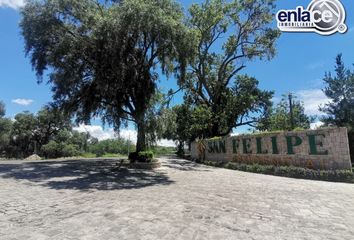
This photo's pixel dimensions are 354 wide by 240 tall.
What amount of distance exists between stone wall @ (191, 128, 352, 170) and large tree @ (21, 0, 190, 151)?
616cm

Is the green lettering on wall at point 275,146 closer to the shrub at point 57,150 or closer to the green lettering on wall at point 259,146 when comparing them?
the green lettering on wall at point 259,146

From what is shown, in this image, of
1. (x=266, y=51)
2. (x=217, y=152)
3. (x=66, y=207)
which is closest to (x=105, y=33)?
(x=66, y=207)

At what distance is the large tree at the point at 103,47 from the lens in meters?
13.3

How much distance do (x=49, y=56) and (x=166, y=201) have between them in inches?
410

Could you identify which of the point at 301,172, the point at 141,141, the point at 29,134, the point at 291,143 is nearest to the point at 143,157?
the point at 141,141

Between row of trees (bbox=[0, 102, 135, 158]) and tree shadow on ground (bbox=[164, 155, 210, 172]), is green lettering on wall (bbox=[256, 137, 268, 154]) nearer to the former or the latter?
tree shadow on ground (bbox=[164, 155, 210, 172])

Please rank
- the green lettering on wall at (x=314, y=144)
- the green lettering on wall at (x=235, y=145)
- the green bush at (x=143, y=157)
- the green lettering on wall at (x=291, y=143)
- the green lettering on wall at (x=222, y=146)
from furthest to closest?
the green lettering on wall at (x=222, y=146) < the green lettering on wall at (x=235, y=145) < the green bush at (x=143, y=157) < the green lettering on wall at (x=291, y=143) < the green lettering on wall at (x=314, y=144)

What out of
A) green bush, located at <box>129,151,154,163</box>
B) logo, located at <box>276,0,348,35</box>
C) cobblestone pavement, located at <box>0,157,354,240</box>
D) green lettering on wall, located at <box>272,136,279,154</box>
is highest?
logo, located at <box>276,0,348,35</box>

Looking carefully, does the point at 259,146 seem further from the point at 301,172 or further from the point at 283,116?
the point at 283,116

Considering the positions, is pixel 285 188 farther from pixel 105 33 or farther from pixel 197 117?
pixel 197 117

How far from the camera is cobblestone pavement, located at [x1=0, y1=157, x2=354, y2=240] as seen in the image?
4773 millimetres

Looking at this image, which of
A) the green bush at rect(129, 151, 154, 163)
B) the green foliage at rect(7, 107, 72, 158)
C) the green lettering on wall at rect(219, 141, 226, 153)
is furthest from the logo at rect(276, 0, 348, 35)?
the green foliage at rect(7, 107, 72, 158)

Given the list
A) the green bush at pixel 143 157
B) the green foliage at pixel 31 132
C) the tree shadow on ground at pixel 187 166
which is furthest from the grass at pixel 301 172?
the green foliage at pixel 31 132

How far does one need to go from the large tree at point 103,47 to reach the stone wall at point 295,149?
20.2ft
